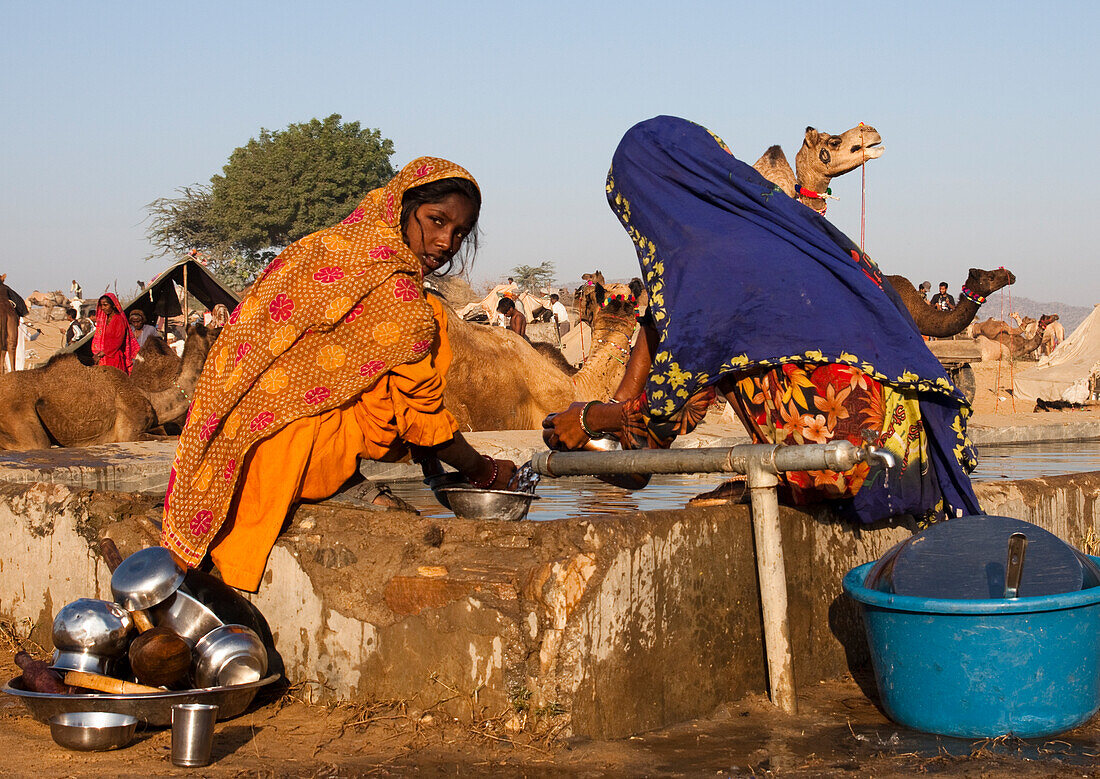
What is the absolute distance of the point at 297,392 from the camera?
335 cm

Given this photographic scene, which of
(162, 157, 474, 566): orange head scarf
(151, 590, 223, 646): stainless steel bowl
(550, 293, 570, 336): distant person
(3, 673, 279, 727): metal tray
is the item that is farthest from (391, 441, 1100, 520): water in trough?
(550, 293, 570, 336): distant person

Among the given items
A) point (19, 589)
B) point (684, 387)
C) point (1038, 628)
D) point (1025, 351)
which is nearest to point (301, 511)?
point (684, 387)

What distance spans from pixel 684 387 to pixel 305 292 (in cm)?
115

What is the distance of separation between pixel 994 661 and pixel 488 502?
1.48 metres

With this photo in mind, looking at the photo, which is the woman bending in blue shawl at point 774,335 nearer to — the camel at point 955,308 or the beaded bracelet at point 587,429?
the beaded bracelet at point 587,429

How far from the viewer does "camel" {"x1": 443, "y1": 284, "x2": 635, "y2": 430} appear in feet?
35.7

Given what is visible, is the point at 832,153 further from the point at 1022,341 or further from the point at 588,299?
the point at 1022,341

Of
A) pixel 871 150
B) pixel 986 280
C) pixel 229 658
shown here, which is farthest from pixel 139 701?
pixel 871 150

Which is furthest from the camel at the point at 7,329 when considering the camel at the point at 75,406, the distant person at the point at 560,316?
the distant person at the point at 560,316

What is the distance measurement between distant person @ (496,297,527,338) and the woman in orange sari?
A: 14.3 m

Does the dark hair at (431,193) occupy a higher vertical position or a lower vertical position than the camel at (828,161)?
lower

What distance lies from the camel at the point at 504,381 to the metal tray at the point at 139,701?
7.36 metres

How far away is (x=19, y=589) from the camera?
164 inches

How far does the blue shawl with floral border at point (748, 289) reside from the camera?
3.23 m
